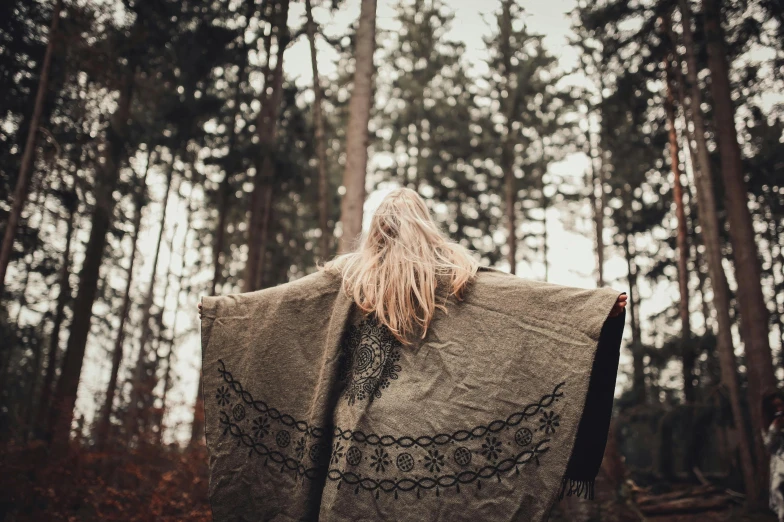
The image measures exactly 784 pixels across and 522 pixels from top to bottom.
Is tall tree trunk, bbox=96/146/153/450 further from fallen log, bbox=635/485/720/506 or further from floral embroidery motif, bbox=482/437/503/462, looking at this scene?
fallen log, bbox=635/485/720/506

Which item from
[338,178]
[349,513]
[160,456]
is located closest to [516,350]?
[349,513]

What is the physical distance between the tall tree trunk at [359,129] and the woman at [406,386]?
3.60 meters

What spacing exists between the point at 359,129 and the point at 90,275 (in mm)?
7396

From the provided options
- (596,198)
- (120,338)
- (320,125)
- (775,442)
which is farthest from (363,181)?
(596,198)

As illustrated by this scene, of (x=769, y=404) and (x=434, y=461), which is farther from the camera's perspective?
(x=769, y=404)

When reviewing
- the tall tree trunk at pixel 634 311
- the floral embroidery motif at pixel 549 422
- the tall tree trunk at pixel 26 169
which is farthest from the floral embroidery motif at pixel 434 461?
the tall tree trunk at pixel 634 311

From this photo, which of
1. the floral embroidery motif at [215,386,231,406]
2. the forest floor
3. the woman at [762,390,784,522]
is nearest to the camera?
the floral embroidery motif at [215,386,231,406]

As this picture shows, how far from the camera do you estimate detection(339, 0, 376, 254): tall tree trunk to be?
6.63 m

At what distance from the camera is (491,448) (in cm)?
250

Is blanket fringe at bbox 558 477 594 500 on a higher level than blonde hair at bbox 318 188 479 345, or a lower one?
lower

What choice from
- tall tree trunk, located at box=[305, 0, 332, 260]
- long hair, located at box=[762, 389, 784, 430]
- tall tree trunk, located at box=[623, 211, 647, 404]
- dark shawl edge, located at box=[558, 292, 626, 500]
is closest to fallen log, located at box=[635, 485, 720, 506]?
long hair, located at box=[762, 389, 784, 430]

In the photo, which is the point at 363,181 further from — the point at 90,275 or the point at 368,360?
the point at 90,275

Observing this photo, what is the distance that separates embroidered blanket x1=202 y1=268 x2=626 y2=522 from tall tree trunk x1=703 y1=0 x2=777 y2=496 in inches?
286

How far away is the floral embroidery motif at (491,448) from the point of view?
8.16 ft
